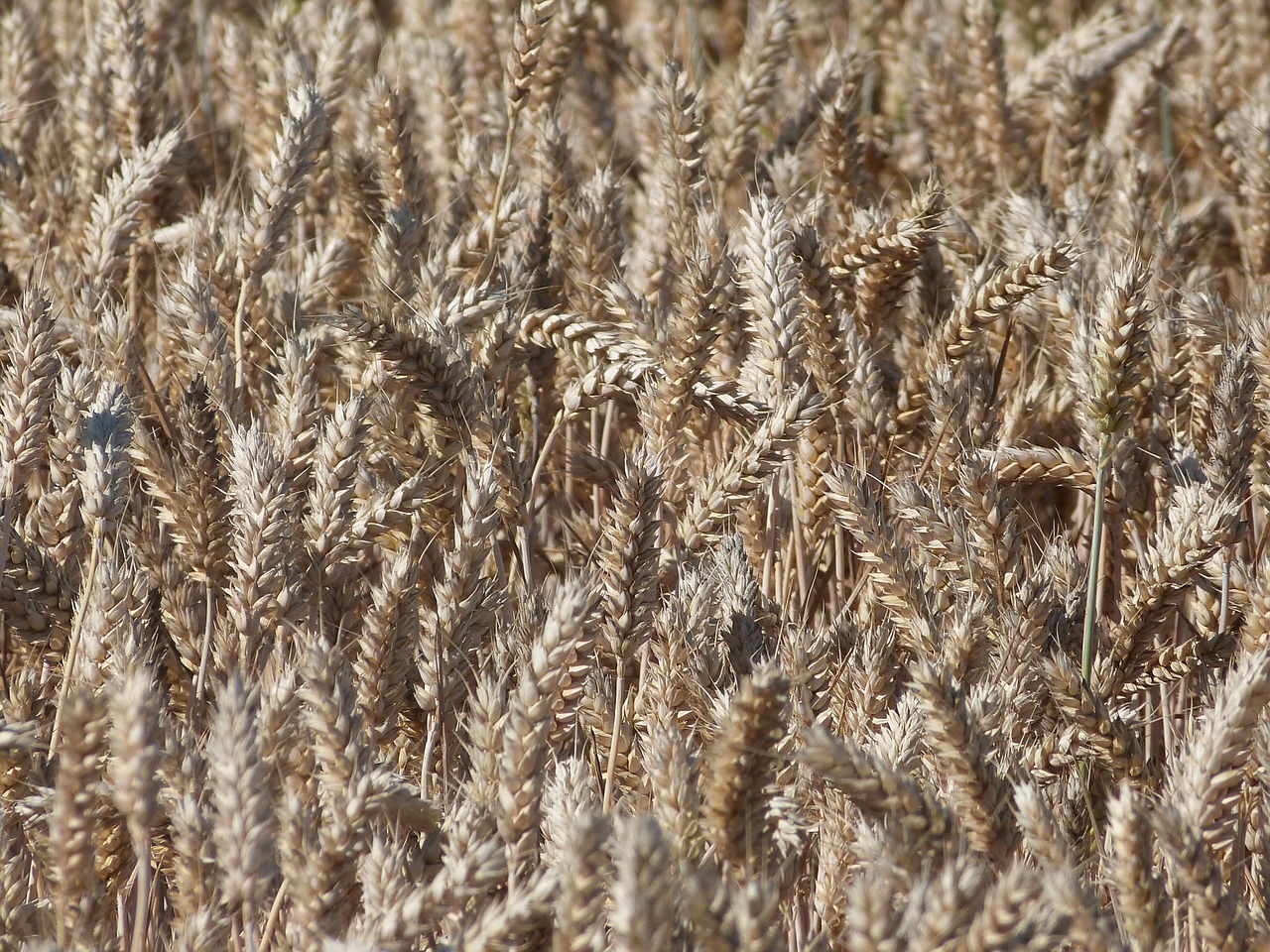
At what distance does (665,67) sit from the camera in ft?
10.2

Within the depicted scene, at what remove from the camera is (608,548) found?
251cm

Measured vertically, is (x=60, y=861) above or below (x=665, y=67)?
below

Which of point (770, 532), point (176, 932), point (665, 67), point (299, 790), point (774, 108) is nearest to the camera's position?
point (176, 932)

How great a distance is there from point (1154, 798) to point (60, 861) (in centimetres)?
169

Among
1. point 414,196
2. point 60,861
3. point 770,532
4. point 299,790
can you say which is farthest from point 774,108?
point 60,861

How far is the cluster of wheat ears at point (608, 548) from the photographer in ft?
5.78

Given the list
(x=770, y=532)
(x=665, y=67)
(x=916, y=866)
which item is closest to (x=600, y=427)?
(x=770, y=532)

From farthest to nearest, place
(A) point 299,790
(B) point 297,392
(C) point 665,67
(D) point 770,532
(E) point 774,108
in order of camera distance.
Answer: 1. (E) point 774,108
2. (C) point 665,67
3. (D) point 770,532
4. (B) point 297,392
5. (A) point 299,790

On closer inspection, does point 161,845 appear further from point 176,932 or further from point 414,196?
point 414,196

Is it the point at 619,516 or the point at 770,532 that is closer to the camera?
the point at 619,516

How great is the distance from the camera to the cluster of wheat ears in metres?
1.76

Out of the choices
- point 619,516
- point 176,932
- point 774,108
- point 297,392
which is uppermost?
point 774,108

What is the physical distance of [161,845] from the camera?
2139 millimetres

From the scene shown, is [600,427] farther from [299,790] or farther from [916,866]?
[916,866]
